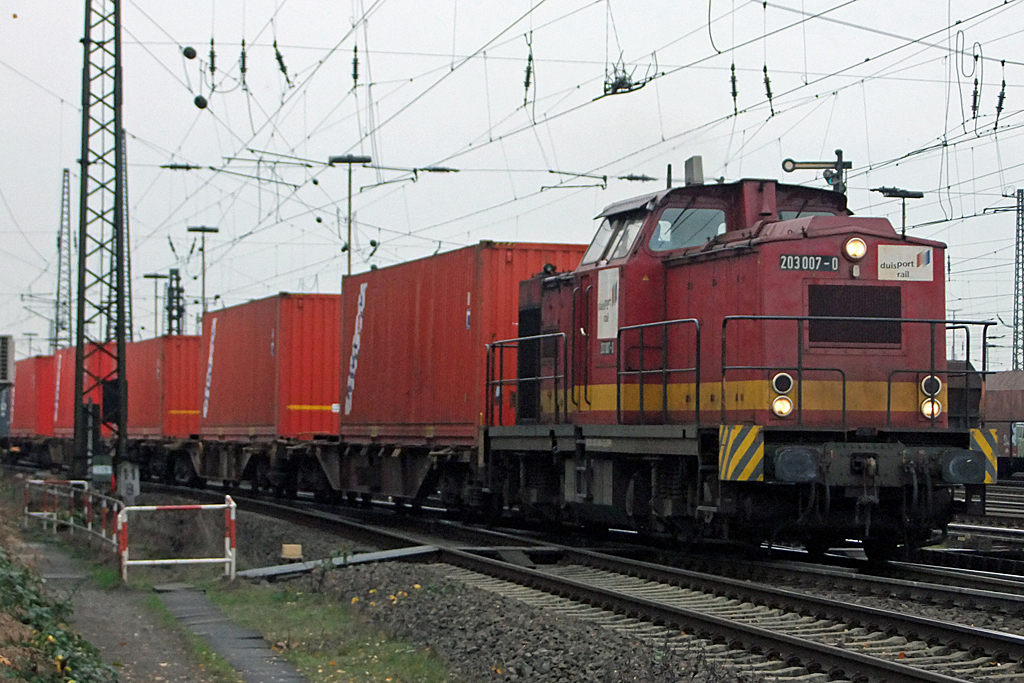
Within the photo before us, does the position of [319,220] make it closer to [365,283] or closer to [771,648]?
[365,283]

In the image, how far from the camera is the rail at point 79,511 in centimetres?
1524

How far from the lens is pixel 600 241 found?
1311 centimetres

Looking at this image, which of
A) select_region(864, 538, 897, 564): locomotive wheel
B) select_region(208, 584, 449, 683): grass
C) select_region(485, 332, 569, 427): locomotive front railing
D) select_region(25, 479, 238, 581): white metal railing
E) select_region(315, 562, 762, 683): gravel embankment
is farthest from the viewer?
select_region(485, 332, 569, 427): locomotive front railing

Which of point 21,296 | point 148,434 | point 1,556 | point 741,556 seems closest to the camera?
point 1,556

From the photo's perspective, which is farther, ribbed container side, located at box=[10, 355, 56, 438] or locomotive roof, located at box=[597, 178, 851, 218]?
ribbed container side, located at box=[10, 355, 56, 438]

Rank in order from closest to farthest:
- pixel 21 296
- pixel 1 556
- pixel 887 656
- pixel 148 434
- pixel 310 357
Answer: pixel 887 656 → pixel 1 556 → pixel 310 357 → pixel 148 434 → pixel 21 296

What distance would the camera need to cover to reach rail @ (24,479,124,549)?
50.0ft

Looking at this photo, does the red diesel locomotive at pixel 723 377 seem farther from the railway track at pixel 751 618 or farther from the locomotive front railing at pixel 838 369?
the railway track at pixel 751 618

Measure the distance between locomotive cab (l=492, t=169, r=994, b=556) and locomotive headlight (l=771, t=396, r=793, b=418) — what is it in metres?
0.01

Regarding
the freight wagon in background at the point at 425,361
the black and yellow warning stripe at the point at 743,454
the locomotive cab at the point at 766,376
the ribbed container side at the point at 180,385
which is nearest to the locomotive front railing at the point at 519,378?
the freight wagon in background at the point at 425,361

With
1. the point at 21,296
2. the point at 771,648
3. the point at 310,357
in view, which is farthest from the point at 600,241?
the point at 21,296

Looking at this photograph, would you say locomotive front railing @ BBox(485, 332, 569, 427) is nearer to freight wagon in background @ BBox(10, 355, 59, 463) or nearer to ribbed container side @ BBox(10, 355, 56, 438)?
freight wagon in background @ BBox(10, 355, 59, 463)

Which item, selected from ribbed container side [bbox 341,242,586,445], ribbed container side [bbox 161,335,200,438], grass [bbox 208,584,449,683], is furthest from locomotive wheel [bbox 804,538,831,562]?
ribbed container side [bbox 161,335,200,438]

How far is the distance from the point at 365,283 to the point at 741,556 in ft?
30.5
